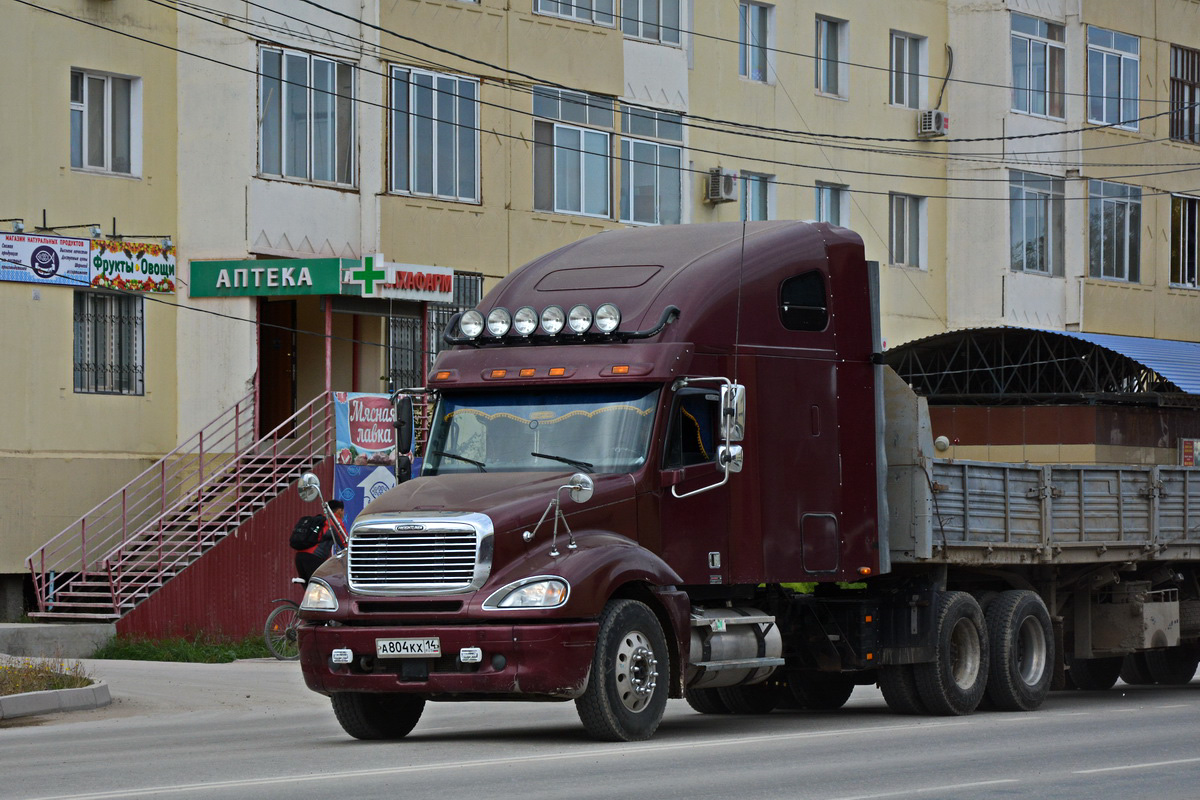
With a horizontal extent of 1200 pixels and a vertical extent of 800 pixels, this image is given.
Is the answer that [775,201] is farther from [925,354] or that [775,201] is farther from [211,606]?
[211,606]

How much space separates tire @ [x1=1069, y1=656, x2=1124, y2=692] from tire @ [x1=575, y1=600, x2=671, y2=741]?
843 cm

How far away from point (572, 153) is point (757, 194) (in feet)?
18.9

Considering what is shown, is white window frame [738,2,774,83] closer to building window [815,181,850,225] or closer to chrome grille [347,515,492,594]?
building window [815,181,850,225]

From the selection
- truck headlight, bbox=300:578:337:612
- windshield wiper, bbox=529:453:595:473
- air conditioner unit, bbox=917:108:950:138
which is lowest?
truck headlight, bbox=300:578:337:612

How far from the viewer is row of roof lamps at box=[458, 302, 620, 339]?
15.1 m

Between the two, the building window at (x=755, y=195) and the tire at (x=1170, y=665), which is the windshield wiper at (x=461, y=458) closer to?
the tire at (x=1170, y=665)

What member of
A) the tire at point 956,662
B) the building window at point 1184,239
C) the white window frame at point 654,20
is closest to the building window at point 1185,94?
the building window at point 1184,239

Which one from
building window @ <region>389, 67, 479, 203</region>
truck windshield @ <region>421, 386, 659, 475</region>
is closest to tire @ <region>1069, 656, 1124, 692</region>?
truck windshield @ <region>421, 386, 659, 475</region>

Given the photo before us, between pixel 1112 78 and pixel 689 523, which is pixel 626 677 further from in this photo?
pixel 1112 78

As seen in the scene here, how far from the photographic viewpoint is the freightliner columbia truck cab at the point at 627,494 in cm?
1377

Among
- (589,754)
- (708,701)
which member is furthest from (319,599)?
(708,701)

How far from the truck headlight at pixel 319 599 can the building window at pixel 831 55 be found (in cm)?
2672

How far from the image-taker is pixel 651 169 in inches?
1367

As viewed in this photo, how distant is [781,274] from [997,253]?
25.9 meters
